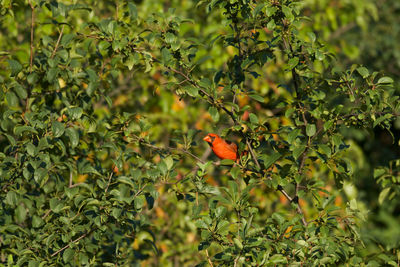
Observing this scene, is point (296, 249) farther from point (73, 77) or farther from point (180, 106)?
point (180, 106)

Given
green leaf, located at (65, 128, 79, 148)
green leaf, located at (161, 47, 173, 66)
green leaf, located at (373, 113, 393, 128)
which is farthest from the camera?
green leaf, located at (65, 128, 79, 148)

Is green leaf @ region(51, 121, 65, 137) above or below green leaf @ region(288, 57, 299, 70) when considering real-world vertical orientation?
below

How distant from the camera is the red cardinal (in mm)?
2154

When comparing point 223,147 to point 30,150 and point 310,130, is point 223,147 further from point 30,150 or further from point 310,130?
point 30,150

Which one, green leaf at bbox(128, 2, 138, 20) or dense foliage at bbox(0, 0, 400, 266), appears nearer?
dense foliage at bbox(0, 0, 400, 266)

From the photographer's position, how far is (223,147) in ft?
7.18

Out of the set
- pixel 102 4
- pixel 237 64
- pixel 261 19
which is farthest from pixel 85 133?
pixel 102 4

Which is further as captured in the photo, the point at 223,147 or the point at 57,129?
the point at 223,147

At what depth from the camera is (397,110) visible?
1771 mm

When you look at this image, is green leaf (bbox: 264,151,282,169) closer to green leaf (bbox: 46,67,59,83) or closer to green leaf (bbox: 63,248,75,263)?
green leaf (bbox: 63,248,75,263)

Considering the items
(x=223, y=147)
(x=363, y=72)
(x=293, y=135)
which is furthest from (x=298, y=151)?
(x=223, y=147)

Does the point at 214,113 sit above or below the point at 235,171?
above

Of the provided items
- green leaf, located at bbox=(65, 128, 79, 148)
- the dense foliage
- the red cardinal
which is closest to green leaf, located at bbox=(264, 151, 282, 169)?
the dense foliage

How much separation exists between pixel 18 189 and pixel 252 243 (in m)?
0.96
